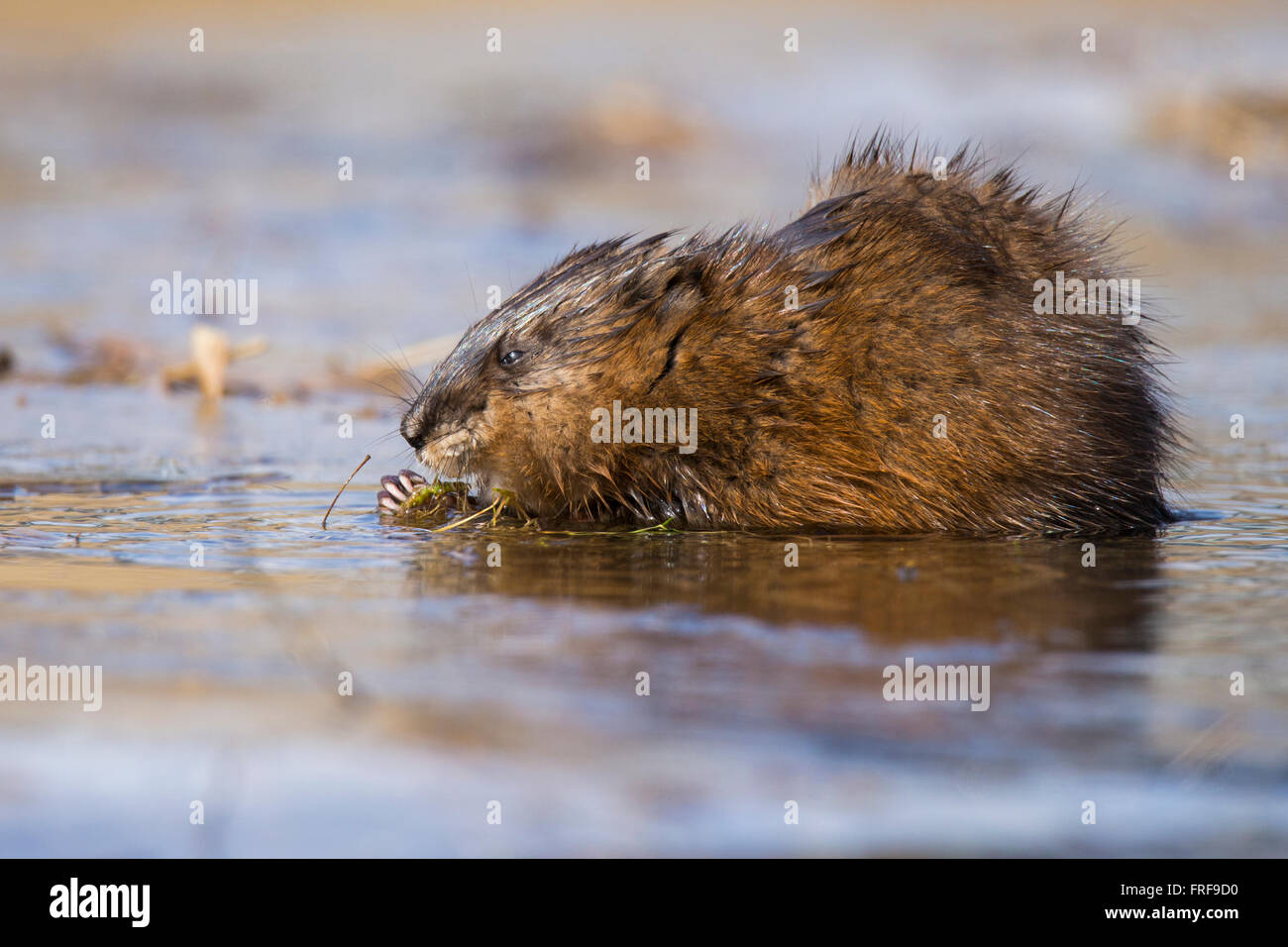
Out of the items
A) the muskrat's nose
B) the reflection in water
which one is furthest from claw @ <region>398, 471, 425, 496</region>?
the reflection in water

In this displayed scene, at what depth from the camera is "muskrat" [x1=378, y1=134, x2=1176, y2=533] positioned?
5.45 metres

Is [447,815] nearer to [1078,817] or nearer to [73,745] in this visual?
[73,745]

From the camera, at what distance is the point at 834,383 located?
5531 millimetres

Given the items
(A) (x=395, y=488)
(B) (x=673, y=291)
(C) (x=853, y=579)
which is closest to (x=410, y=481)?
(A) (x=395, y=488)

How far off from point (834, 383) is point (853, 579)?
Answer: 1.20 m

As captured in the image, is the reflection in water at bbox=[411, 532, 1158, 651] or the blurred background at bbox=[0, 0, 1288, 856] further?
the reflection in water at bbox=[411, 532, 1158, 651]

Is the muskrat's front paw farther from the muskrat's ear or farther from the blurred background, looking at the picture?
the muskrat's ear

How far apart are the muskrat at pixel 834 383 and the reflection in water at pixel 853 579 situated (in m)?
0.24

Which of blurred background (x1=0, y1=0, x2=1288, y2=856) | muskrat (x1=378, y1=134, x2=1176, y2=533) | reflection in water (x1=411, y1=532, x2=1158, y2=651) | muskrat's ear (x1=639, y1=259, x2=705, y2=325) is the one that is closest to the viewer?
blurred background (x1=0, y1=0, x2=1288, y2=856)

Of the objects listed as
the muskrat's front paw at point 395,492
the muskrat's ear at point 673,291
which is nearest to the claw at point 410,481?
the muskrat's front paw at point 395,492

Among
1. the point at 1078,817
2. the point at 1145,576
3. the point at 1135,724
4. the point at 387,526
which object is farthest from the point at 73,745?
the point at 1145,576

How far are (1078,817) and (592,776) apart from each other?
83cm

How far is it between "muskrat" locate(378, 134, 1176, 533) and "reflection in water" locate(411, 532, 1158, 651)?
24cm

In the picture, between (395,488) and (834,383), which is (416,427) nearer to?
(395,488)
